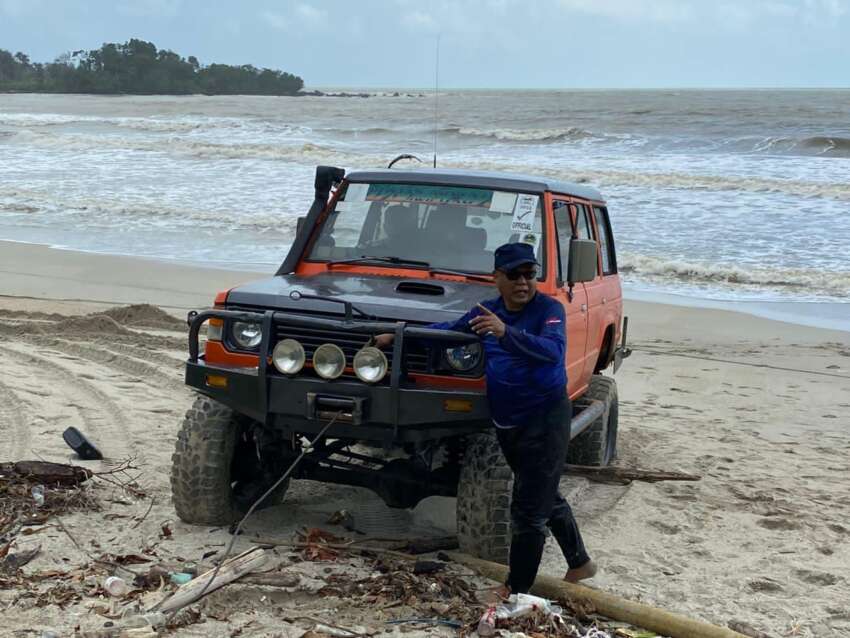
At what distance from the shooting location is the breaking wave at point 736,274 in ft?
54.0

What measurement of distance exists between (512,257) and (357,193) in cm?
220

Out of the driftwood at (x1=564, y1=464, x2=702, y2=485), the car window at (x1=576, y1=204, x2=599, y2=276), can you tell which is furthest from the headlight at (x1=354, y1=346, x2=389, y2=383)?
the driftwood at (x1=564, y1=464, x2=702, y2=485)

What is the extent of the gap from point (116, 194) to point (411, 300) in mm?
21695

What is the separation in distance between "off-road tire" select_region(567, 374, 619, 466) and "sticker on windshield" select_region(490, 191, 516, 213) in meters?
1.48

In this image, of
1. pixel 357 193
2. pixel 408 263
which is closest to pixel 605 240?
pixel 357 193

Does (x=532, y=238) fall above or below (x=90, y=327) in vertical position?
above

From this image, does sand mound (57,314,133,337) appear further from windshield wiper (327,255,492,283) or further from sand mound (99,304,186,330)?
windshield wiper (327,255,492,283)

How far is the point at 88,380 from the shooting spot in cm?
908

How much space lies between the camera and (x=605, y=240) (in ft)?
26.0

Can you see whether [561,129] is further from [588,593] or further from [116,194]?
[588,593]

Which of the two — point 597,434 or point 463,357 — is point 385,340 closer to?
point 463,357

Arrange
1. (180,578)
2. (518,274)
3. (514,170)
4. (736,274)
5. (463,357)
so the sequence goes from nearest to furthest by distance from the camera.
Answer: (518,274)
(180,578)
(463,357)
(736,274)
(514,170)

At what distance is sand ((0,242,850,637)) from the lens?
5.12 meters

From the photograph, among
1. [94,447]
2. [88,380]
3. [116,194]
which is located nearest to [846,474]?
[94,447]
